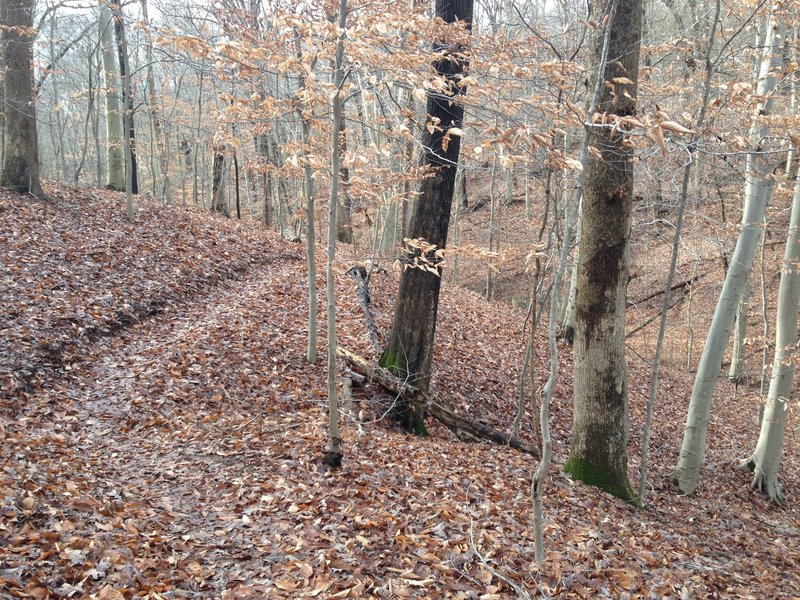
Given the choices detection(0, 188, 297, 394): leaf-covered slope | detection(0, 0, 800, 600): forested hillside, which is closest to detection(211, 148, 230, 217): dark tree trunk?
detection(0, 188, 297, 394): leaf-covered slope

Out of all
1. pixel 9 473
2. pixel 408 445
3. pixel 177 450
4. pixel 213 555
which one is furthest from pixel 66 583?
pixel 408 445

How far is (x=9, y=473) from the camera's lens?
4363 mm

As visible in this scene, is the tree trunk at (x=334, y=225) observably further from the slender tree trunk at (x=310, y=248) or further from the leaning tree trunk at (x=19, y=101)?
the leaning tree trunk at (x=19, y=101)

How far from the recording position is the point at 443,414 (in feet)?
23.9

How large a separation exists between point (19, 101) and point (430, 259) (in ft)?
32.2

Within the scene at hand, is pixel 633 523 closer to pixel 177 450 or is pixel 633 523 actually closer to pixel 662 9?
pixel 177 450

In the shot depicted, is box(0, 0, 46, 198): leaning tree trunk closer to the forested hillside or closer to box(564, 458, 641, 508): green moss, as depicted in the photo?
the forested hillside

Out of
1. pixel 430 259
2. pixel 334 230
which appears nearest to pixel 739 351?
pixel 430 259

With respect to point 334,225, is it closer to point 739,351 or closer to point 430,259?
point 430,259

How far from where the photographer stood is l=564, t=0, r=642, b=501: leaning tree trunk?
559cm

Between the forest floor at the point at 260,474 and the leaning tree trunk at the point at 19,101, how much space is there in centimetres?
63

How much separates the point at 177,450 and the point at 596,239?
4.98m

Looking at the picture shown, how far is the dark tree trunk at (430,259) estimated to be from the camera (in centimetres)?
641

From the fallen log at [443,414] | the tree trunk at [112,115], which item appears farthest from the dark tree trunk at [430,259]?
the tree trunk at [112,115]
